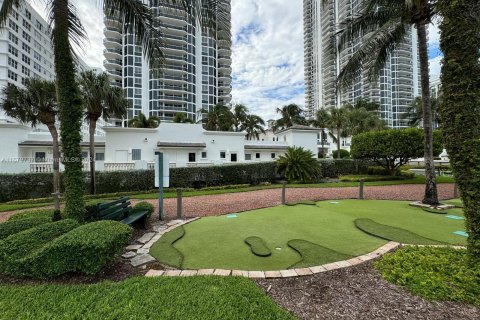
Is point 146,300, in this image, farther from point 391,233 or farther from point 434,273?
point 391,233

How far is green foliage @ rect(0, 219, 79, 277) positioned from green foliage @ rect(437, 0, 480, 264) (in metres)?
6.27

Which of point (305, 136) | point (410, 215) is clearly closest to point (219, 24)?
point (410, 215)

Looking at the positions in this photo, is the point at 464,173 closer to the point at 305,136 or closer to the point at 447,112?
the point at 447,112

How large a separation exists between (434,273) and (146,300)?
399cm

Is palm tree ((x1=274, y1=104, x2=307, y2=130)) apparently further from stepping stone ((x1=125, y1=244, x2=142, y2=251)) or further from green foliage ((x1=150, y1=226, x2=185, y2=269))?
stepping stone ((x1=125, y1=244, x2=142, y2=251))

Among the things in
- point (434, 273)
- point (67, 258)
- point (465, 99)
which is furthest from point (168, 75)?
point (434, 273)

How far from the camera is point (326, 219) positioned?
6398 mm

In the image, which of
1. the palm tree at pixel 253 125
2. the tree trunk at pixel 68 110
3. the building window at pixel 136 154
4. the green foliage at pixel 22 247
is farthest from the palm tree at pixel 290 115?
the green foliage at pixel 22 247

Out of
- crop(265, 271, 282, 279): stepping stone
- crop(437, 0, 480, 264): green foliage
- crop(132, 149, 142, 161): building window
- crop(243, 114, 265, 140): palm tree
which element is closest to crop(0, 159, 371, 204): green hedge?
crop(132, 149, 142, 161): building window

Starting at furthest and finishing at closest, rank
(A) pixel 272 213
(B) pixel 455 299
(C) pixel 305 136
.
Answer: (C) pixel 305 136 < (A) pixel 272 213 < (B) pixel 455 299

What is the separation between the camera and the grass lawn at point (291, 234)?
3953mm

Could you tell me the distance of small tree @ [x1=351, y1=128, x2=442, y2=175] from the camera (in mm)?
15758

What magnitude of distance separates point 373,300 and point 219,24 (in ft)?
19.9

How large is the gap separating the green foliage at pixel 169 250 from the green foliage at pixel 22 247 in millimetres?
1711
